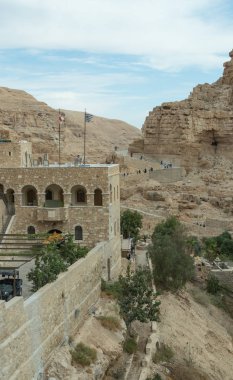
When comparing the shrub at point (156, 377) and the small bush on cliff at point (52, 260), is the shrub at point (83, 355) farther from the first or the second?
the small bush on cliff at point (52, 260)

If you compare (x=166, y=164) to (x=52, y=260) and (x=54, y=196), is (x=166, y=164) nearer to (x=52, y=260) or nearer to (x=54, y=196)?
(x=54, y=196)

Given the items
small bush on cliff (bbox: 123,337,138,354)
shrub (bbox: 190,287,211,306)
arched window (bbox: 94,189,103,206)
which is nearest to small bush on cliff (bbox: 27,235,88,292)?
small bush on cliff (bbox: 123,337,138,354)

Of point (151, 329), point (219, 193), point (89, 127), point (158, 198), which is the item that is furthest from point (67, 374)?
point (89, 127)

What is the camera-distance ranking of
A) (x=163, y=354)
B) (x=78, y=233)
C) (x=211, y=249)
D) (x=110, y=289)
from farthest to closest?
(x=211, y=249) < (x=78, y=233) < (x=110, y=289) < (x=163, y=354)

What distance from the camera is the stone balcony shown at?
2328 cm

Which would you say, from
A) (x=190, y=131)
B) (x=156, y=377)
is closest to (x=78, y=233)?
(x=156, y=377)

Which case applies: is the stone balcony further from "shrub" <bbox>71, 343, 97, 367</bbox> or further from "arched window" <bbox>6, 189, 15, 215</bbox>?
"shrub" <bbox>71, 343, 97, 367</bbox>

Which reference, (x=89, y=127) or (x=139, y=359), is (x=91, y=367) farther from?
(x=89, y=127)

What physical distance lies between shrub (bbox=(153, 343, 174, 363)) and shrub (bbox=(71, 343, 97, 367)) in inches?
131

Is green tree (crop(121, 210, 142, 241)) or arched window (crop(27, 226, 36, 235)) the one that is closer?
arched window (crop(27, 226, 36, 235))

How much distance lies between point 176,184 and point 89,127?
7416 centimetres

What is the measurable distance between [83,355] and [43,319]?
6.56 feet

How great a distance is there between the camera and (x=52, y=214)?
23.3m

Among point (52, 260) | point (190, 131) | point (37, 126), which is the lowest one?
point (52, 260)
